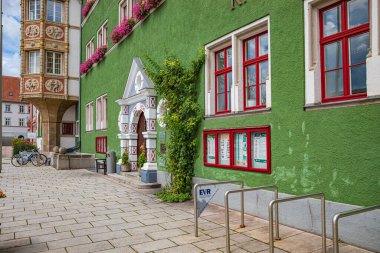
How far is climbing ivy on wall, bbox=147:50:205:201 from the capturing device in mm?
8562

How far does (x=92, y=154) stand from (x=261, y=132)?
14.5m

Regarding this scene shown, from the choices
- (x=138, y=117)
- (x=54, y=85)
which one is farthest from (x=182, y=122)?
(x=54, y=85)

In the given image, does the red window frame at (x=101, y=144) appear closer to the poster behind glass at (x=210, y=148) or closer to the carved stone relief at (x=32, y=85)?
the carved stone relief at (x=32, y=85)

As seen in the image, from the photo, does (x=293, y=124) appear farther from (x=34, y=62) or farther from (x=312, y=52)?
(x=34, y=62)

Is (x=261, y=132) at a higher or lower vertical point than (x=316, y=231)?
higher

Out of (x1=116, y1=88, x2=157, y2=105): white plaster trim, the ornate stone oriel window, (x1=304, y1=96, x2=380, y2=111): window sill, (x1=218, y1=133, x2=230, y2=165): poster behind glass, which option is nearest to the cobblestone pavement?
(x1=218, y1=133, x2=230, y2=165): poster behind glass

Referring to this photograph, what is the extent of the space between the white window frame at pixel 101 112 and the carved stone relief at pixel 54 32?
8.50 metres

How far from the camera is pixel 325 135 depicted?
16.8 feet

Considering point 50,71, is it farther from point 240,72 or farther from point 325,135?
point 325,135

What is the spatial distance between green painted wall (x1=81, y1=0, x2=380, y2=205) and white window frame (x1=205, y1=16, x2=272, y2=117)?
14 centimetres

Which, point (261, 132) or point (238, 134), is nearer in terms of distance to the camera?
point (261, 132)

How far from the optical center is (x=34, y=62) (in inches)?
918

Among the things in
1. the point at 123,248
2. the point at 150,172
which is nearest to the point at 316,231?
the point at 123,248

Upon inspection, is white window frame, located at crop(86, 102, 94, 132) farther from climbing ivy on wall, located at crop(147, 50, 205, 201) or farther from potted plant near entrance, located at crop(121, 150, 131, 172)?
climbing ivy on wall, located at crop(147, 50, 205, 201)
